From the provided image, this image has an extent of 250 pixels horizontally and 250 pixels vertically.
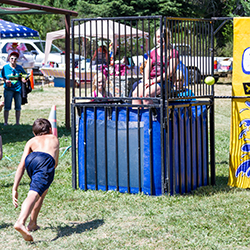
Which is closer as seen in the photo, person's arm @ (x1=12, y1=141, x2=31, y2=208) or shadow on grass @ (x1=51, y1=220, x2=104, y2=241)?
person's arm @ (x1=12, y1=141, x2=31, y2=208)

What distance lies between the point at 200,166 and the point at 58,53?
2203 cm

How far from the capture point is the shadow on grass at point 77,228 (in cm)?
427

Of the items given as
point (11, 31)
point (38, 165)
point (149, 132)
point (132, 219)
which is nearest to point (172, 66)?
point (149, 132)

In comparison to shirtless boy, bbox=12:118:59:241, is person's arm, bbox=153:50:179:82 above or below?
above

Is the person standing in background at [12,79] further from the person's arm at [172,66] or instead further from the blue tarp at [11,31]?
the blue tarp at [11,31]

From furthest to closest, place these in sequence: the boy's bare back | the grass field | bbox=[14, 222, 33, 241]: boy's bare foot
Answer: the boy's bare back < the grass field < bbox=[14, 222, 33, 241]: boy's bare foot

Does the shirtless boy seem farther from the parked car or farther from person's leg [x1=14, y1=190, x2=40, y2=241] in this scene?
the parked car

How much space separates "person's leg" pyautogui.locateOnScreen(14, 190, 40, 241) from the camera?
3.68 m

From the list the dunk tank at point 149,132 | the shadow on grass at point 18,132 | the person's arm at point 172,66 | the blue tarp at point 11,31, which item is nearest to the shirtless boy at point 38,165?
the dunk tank at point 149,132

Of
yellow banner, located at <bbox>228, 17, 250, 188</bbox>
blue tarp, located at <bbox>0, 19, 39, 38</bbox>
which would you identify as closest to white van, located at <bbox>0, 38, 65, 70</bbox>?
blue tarp, located at <bbox>0, 19, 39, 38</bbox>

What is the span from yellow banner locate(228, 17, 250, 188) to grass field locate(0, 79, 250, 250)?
236 millimetres

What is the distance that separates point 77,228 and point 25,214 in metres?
0.78

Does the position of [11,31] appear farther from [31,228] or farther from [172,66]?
[31,228]

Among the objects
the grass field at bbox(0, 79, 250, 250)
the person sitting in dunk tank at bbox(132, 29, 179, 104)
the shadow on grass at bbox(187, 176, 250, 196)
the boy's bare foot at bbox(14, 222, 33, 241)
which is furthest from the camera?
the shadow on grass at bbox(187, 176, 250, 196)
